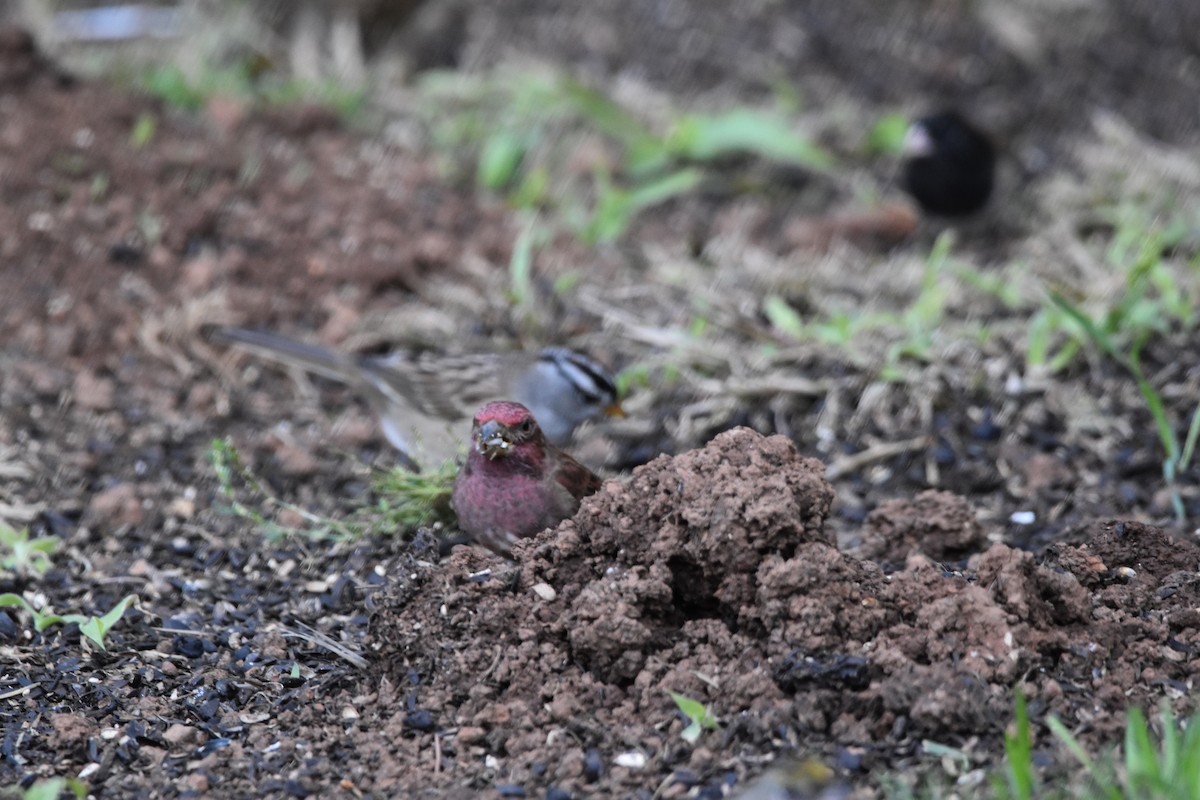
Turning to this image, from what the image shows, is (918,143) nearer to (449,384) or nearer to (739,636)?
(449,384)

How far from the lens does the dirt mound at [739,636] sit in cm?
316

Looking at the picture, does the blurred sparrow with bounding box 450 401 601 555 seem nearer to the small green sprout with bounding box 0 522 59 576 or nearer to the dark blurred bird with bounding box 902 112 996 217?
the small green sprout with bounding box 0 522 59 576

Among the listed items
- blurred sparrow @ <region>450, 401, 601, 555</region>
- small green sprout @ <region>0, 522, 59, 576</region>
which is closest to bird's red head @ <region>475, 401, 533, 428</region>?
blurred sparrow @ <region>450, 401, 601, 555</region>

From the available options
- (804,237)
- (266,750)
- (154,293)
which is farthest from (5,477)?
(804,237)

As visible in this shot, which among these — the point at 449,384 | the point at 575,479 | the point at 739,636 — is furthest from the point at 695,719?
the point at 449,384

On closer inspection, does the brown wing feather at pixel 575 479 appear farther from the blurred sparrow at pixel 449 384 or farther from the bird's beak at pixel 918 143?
the bird's beak at pixel 918 143

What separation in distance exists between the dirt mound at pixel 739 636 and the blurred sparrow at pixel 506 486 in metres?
0.24

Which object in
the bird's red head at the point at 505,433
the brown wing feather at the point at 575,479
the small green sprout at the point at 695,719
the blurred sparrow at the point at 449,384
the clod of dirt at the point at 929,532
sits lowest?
the blurred sparrow at the point at 449,384

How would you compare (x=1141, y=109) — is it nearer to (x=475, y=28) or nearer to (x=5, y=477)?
(x=475, y=28)

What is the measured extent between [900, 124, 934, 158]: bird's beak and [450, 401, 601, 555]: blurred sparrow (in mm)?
3739

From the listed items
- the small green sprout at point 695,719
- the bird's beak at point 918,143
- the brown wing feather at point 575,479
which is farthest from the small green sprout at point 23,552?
the bird's beak at point 918,143

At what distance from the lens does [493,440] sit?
153 inches

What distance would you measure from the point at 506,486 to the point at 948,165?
3768mm

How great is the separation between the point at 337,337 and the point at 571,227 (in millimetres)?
1410
